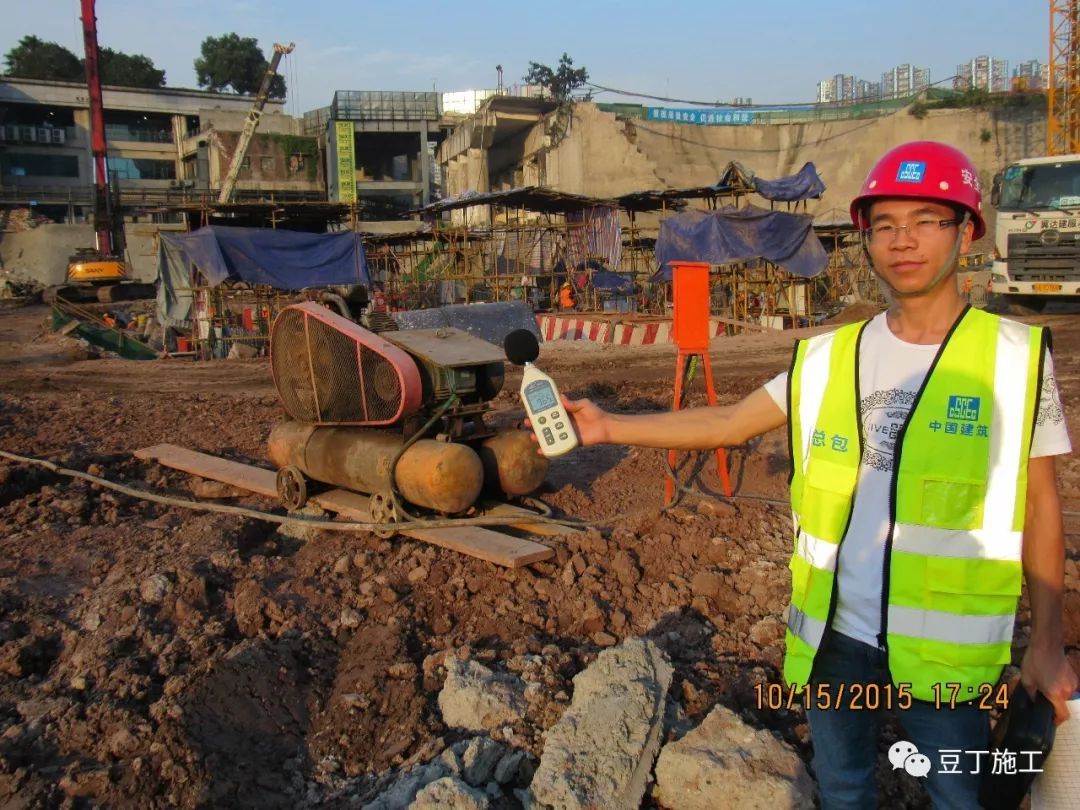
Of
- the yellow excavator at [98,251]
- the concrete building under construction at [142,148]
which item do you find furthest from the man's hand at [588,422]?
the concrete building under construction at [142,148]

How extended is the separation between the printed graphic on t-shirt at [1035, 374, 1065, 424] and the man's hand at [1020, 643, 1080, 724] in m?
0.46

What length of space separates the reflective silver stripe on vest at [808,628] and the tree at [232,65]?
87.3 meters

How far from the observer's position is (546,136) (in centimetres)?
3962

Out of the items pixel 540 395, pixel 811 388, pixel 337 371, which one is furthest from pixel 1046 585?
pixel 337 371

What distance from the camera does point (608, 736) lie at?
2.86m

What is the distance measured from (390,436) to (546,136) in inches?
1425

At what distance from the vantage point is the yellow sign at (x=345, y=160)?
4970 cm

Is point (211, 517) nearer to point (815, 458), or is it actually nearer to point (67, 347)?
point (815, 458)

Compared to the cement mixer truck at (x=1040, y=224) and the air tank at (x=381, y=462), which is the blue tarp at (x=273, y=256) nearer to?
the cement mixer truck at (x=1040, y=224)

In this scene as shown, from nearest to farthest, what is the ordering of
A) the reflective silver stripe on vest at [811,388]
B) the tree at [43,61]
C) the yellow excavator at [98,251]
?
the reflective silver stripe on vest at [811,388] → the yellow excavator at [98,251] → the tree at [43,61]

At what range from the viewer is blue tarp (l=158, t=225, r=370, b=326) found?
19375 millimetres

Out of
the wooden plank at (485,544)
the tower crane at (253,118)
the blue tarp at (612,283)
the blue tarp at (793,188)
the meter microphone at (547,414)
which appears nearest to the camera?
the meter microphone at (547,414)

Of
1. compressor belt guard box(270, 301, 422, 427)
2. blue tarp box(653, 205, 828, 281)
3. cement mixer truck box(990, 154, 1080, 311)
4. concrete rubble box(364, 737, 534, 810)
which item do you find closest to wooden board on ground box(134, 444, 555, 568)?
compressor belt guard box(270, 301, 422, 427)

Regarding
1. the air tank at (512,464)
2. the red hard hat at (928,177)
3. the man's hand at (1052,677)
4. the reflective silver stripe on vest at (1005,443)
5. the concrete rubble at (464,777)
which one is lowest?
the concrete rubble at (464,777)
